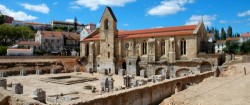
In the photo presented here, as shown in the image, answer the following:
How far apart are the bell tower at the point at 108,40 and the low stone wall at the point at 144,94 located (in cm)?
2514

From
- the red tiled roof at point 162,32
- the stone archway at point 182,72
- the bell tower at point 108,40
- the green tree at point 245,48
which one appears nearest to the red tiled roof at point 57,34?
the red tiled roof at point 162,32

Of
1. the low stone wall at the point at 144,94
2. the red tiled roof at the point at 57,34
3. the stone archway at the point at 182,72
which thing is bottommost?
the stone archway at the point at 182,72

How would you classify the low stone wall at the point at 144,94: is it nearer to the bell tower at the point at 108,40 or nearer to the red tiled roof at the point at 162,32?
the red tiled roof at the point at 162,32

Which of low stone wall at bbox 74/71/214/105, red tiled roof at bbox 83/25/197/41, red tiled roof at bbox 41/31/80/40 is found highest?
red tiled roof at bbox 41/31/80/40

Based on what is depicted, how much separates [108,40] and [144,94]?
3128cm

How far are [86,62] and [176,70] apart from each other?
2011 centimetres

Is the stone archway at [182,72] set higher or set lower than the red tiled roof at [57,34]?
lower

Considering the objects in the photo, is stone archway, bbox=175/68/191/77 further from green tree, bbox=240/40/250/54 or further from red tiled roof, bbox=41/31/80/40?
red tiled roof, bbox=41/31/80/40

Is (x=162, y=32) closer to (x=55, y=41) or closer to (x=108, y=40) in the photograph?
(x=108, y=40)

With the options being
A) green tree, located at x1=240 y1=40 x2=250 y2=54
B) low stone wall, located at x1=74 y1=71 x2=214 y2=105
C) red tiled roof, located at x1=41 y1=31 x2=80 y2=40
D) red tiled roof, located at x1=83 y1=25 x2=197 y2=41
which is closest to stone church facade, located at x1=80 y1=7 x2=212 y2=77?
red tiled roof, located at x1=83 y1=25 x2=197 y2=41

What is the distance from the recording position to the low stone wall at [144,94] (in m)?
10.6

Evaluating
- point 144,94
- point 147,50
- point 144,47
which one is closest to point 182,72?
point 147,50

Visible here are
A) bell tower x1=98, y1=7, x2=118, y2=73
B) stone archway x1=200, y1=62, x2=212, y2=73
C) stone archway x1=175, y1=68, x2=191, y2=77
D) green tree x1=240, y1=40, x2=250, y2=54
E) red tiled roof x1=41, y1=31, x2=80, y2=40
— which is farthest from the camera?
red tiled roof x1=41, y1=31, x2=80, y2=40

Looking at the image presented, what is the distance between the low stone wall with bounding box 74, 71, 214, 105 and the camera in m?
10.6
